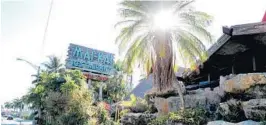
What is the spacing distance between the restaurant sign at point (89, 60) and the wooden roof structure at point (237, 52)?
59.2 feet

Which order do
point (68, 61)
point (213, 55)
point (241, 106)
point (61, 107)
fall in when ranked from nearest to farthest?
point (241, 106), point (213, 55), point (61, 107), point (68, 61)

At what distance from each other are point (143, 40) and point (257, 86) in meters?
5.51

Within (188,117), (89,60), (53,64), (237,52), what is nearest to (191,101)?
(188,117)

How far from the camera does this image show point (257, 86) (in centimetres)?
895

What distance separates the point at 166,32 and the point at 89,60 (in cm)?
2096

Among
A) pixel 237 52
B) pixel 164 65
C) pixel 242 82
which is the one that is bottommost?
pixel 242 82

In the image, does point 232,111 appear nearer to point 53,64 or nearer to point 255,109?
point 255,109

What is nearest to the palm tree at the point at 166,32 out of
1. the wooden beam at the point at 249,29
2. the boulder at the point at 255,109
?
the wooden beam at the point at 249,29

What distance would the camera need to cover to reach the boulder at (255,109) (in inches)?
319

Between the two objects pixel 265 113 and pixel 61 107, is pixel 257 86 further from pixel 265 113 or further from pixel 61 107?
pixel 61 107

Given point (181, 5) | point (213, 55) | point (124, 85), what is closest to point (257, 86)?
point (213, 55)

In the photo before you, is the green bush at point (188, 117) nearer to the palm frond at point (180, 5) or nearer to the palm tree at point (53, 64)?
the palm frond at point (180, 5)

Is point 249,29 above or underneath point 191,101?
above

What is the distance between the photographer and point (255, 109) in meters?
8.27
